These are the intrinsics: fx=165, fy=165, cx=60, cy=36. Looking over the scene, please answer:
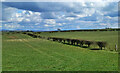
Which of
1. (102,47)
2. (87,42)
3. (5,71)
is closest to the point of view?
(5,71)

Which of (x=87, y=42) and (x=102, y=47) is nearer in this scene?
(x=102, y=47)

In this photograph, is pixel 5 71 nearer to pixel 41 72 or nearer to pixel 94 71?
pixel 41 72

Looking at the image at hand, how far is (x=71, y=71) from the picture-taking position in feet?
40.1

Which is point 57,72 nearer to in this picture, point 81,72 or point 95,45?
point 81,72

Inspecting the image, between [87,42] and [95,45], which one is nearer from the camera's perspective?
[95,45]

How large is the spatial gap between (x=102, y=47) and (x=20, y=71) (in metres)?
22.8

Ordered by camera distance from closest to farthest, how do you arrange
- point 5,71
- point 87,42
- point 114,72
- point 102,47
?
point 114,72 < point 5,71 < point 102,47 < point 87,42

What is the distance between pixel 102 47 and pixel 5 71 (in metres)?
23.3

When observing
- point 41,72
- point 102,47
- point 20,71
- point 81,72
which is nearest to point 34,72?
point 41,72

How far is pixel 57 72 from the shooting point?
1209cm

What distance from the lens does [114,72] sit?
1185cm

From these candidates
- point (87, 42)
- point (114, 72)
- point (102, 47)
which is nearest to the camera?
point (114, 72)

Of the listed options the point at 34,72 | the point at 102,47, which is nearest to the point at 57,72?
the point at 34,72

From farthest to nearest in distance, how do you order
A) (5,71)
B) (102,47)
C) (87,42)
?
(87,42) → (102,47) → (5,71)
